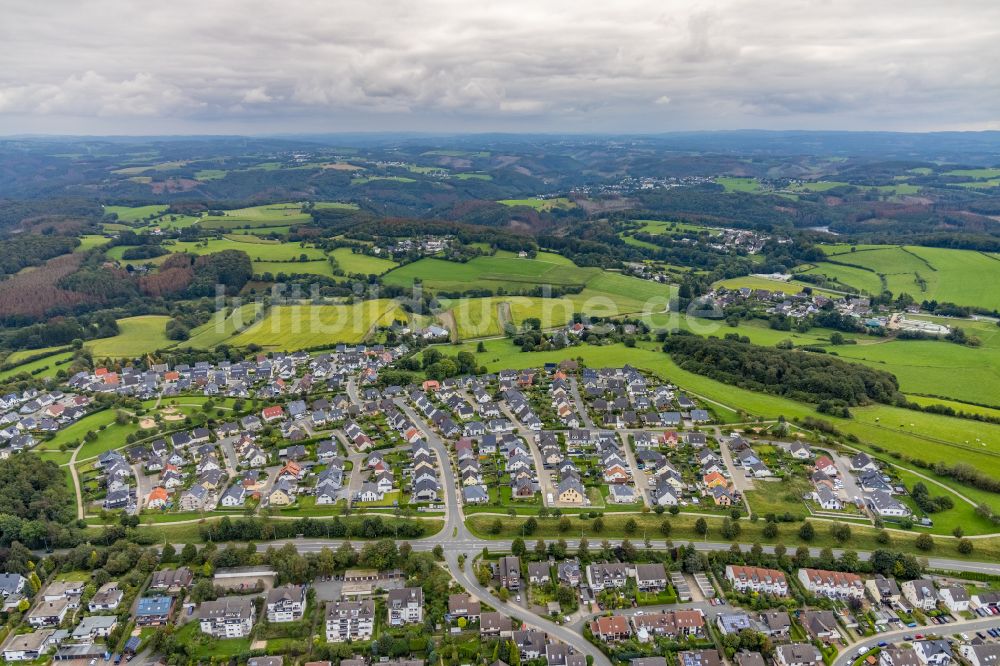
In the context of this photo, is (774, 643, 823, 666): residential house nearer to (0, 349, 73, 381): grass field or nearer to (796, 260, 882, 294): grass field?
(0, 349, 73, 381): grass field

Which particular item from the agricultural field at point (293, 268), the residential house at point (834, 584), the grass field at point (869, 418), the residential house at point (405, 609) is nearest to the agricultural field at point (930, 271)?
the grass field at point (869, 418)

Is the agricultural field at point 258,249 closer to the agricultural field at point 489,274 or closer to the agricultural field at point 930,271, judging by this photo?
the agricultural field at point 489,274

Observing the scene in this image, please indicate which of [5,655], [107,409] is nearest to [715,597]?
[5,655]

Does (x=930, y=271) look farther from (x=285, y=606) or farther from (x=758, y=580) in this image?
(x=285, y=606)

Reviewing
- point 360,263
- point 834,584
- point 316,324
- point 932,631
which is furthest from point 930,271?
point 316,324

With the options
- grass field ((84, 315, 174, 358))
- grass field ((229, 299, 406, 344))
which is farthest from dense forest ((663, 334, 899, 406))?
grass field ((84, 315, 174, 358))

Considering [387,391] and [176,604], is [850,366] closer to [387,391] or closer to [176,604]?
[387,391]
